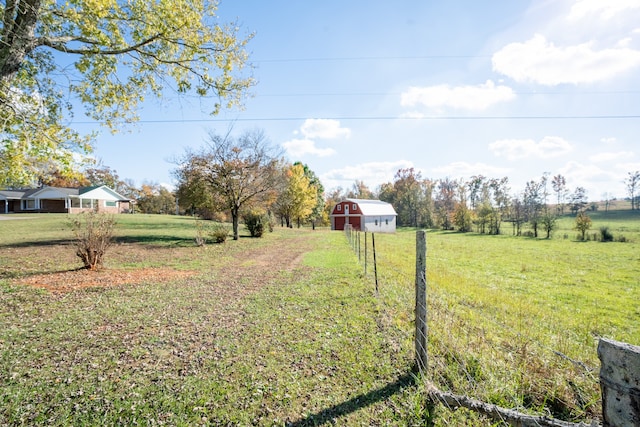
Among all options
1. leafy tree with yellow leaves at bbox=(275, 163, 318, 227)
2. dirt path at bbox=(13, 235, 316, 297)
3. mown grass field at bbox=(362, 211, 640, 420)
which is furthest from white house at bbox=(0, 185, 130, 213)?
mown grass field at bbox=(362, 211, 640, 420)

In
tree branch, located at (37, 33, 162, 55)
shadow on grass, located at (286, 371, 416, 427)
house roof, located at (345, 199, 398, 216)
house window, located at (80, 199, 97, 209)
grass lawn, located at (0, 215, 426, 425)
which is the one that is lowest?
shadow on grass, located at (286, 371, 416, 427)

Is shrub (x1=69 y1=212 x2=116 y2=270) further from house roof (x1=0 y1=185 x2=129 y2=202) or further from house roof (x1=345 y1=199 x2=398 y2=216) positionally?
house roof (x1=0 y1=185 x2=129 y2=202)

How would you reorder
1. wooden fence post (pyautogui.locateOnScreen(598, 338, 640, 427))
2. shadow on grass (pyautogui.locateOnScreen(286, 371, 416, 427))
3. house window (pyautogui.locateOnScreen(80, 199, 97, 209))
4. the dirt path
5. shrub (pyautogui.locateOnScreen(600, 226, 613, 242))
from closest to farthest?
wooden fence post (pyautogui.locateOnScreen(598, 338, 640, 427)) → shadow on grass (pyautogui.locateOnScreen(286, 371, 416, 427)) → the dirt path → shrub (pyautogui.locateOnScreen(600, 226, 613, 242)) → house window (pyautogui.locateOnScreen(80, 199, 97, 209))

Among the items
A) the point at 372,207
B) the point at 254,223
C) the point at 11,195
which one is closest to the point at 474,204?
the point at 372,207

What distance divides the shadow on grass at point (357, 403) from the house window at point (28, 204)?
193 feet

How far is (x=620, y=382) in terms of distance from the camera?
1198 millimetres

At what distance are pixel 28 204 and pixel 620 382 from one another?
206 ft

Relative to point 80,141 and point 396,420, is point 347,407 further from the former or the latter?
point 80,141

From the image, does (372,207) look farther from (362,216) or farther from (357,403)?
(357,403)

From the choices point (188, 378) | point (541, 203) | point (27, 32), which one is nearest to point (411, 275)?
point (188, 378)

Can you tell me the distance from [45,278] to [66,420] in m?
7.18

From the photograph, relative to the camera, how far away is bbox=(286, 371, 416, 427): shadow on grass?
9.55ft

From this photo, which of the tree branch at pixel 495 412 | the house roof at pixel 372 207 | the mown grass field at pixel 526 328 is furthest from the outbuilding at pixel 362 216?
the tree branch at pixel 495 412

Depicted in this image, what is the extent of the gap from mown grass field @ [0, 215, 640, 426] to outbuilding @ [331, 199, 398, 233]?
3164 cm
